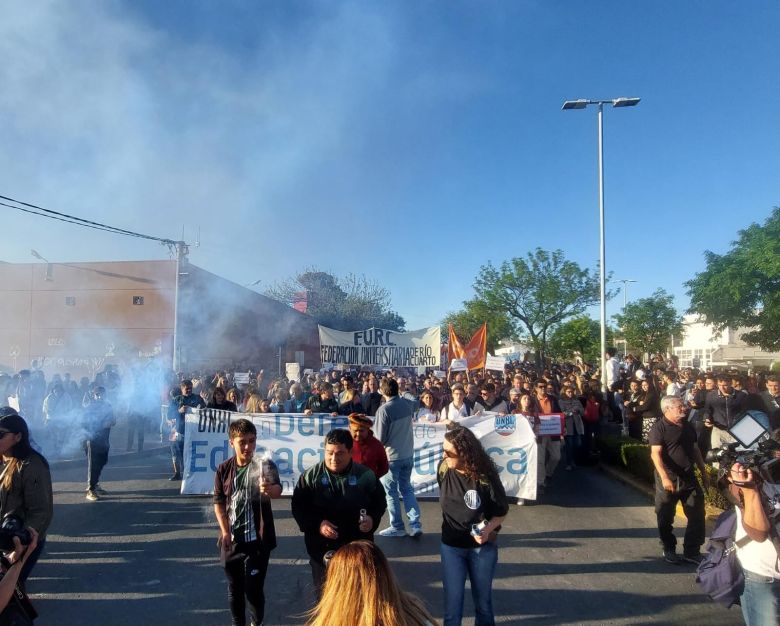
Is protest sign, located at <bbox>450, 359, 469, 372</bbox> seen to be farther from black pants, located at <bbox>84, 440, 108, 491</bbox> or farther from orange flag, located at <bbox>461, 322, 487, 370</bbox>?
black pants, located at <bbox>84, 440, 108, 491</bbox>

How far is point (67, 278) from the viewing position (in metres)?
28.6

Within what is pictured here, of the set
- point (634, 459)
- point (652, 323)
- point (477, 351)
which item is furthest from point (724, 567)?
point (652, 323)

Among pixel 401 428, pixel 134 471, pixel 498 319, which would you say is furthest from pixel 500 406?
pixel 498 319

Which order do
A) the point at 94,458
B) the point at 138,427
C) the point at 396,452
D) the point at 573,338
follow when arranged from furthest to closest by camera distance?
the point at 573,338 < the point at 138,427 < the point at 94,458 < the point at 396,452

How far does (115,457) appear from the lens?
1104cm

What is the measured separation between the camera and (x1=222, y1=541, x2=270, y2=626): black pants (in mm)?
3645

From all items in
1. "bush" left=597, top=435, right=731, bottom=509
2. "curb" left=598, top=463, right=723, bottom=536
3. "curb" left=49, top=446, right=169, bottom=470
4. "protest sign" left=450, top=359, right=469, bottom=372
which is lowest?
"curb" left=49, top=446, right=169, bottom=470

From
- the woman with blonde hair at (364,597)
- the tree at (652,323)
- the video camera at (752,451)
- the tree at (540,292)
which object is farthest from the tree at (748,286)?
the woman with blonde hair at (364,597)

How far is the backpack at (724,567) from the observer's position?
2996 mm

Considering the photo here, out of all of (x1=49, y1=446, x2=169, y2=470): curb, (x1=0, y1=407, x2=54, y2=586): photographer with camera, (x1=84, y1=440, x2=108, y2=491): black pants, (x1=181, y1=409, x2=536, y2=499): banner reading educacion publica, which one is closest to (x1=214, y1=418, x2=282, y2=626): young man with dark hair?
(x1=0, y1=407, x2=54, y2=586): photographer with camera

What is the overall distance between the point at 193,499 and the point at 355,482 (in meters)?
5.06

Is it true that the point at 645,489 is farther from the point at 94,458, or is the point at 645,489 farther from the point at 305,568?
the point at 94,458

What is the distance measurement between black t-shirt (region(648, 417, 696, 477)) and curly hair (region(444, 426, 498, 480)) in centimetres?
263

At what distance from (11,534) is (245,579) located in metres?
1.75
